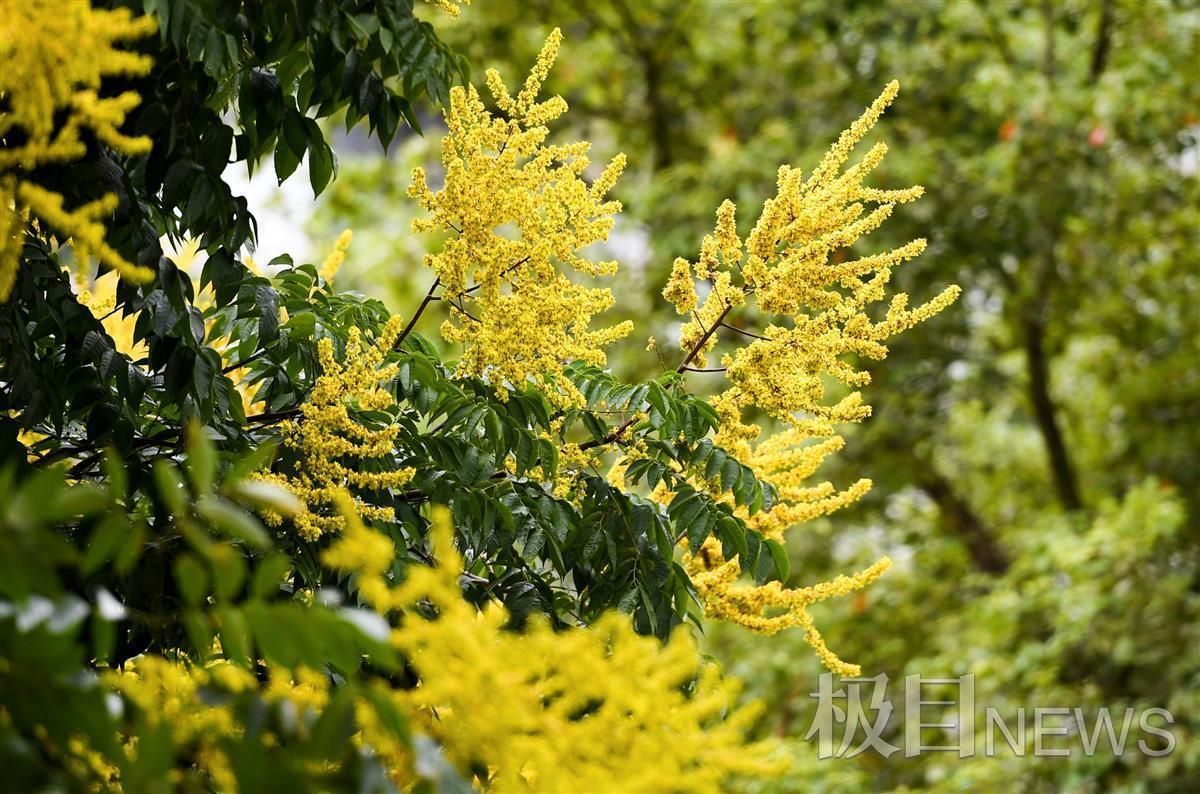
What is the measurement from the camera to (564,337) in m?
2.21

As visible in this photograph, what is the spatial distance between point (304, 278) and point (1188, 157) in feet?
19.7

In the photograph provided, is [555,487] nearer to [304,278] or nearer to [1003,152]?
[304,278]

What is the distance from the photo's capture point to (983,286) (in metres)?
6.90

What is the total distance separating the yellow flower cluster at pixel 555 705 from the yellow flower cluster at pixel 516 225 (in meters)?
0.90

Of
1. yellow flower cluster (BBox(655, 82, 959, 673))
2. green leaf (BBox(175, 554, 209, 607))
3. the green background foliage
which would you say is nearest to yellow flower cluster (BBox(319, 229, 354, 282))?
the green background foliage

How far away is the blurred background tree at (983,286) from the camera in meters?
6.24

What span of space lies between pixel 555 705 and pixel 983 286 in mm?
6024

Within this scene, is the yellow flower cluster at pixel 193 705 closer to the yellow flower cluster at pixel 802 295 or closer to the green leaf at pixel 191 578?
the green leaf at pixel 191 578

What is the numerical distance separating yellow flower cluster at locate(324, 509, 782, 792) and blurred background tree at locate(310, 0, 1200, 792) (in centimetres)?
494

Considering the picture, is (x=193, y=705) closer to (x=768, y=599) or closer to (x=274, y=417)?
(x=274, y=417)

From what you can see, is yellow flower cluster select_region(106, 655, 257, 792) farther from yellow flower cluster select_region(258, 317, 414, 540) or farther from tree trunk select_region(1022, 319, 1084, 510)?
tree trunk select_region(1022, 319, 1084, 510)

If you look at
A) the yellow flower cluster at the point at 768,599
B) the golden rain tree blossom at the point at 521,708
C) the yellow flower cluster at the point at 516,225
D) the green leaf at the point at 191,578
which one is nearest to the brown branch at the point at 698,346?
the yellow flower cluster at the point at 516,225

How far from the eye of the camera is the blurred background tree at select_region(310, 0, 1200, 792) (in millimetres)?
6238

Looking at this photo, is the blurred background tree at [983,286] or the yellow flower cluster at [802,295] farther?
A: the blurred background tree at [983,286]
